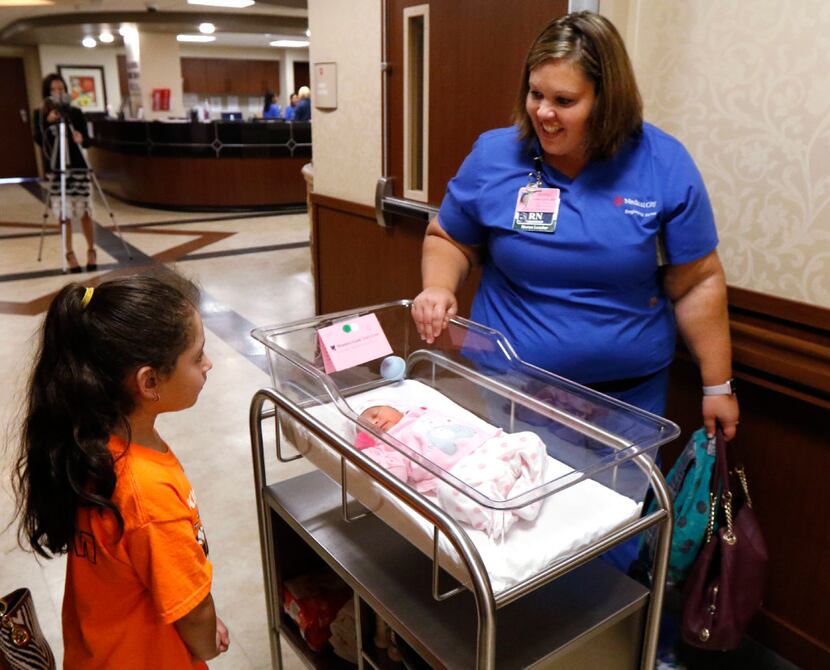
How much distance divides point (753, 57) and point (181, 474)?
1527mm

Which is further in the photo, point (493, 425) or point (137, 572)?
point (493, 425)

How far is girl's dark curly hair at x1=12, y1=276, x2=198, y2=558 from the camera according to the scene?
3.54ft

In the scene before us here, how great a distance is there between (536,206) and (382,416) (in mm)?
538

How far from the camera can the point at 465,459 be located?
1.07m

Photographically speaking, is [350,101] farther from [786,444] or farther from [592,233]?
[786,444]

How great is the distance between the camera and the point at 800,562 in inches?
70.7

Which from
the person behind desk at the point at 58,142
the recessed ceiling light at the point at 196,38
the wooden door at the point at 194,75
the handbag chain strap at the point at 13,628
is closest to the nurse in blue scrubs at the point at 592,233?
the handbag chain strap at the point at 13,628

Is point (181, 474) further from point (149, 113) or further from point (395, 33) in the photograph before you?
point (149, 113)

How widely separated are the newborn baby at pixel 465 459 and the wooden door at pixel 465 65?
1.42m

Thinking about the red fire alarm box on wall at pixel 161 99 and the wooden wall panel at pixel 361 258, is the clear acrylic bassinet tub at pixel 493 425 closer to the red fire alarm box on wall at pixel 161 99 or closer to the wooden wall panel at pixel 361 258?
the wooden wall panel at pixel 361 258

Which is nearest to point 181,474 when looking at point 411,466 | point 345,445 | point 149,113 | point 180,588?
point 180,588

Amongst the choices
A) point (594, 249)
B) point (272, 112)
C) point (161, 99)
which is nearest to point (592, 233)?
point (594, 249)

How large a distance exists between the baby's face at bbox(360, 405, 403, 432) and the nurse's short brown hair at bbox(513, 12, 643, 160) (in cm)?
66

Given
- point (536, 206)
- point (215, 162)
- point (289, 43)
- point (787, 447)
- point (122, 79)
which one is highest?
point (289, 43)
